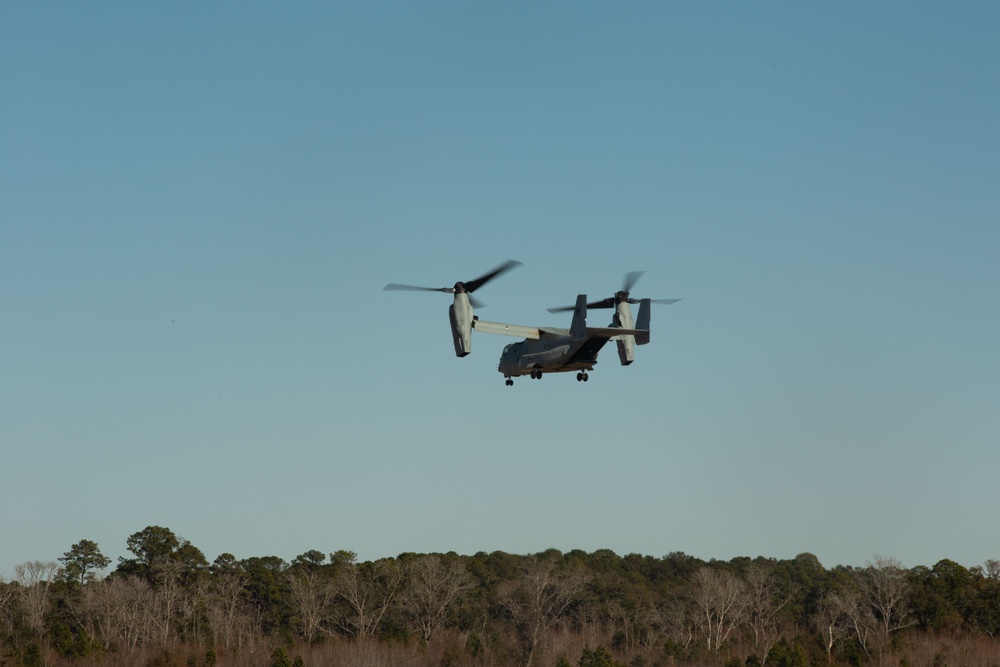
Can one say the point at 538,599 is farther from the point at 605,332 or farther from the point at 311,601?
the point at 605,332

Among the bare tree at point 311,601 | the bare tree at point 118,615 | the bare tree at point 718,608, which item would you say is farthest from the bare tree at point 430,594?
the bare tree at point 118,615

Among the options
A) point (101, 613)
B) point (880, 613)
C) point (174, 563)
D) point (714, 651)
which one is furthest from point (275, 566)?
point (880, 613)

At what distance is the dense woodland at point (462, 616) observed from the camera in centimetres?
9506

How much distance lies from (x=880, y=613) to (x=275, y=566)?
54.6m

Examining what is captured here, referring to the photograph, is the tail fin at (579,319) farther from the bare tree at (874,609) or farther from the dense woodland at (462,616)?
the bare tree at (874,609)

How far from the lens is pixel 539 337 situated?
61188 mm

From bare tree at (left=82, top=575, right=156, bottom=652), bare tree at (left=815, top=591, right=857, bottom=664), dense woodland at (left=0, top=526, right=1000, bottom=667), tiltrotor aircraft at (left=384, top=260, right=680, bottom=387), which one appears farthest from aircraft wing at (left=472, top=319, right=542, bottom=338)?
bare tree at (left=82, top=575, right=156, bottom=652)

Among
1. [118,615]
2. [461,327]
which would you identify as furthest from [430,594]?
[461,327]

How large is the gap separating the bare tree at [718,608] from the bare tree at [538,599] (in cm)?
1074

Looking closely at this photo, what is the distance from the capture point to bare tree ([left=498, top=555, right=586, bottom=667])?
347 feet

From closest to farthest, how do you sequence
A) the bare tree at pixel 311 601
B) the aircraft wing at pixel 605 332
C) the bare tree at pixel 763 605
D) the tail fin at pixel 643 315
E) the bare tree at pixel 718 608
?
the aircraft wing at pixel 605 332, the tail fin at pixel 643 315, the bare tree at pixel 718 608, the bare tree at pixel 311 601, the bare tree at pixel 763 605

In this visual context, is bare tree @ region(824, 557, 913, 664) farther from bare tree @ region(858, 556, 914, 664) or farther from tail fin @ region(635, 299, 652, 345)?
tail fin @ region(635, 299, 652, 345)

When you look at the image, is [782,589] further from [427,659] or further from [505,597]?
[427,659]

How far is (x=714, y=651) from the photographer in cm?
10106
